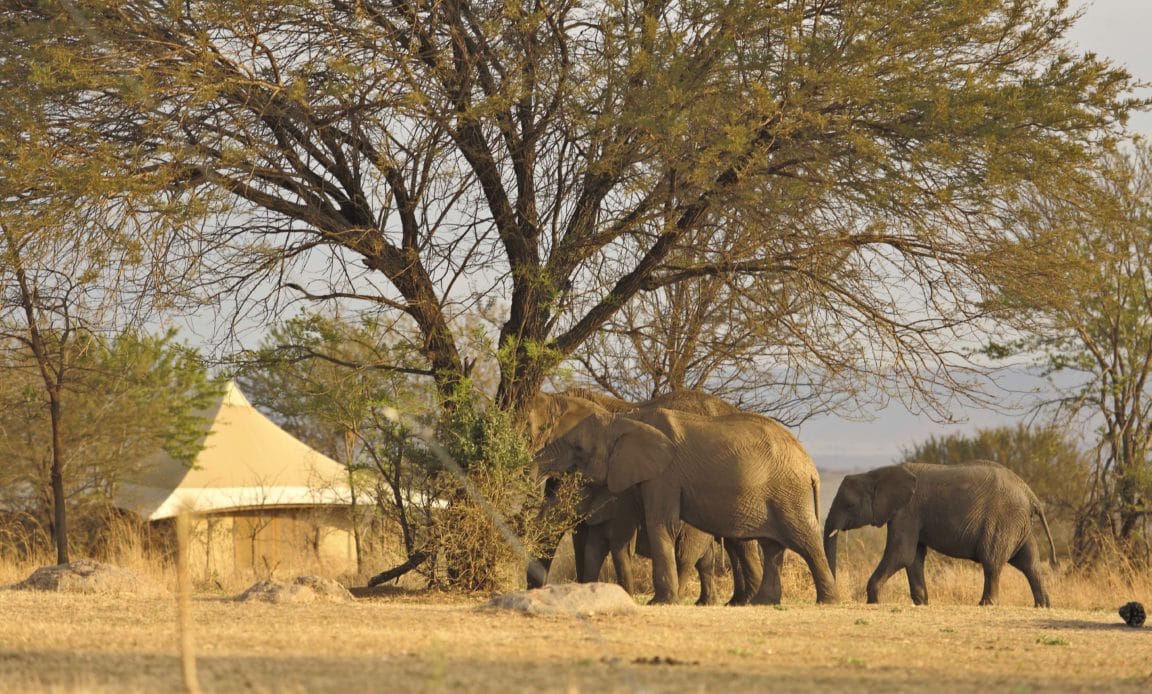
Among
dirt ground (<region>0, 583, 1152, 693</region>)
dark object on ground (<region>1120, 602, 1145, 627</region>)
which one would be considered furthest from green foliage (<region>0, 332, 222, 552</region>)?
dark object on ground (<region>1120, 602, 1145, 627</region>)

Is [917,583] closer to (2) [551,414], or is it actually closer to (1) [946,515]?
(1) [946,515]

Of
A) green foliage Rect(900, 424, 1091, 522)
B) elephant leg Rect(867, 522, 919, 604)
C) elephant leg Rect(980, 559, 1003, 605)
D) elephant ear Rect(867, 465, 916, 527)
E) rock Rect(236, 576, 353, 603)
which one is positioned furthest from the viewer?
green foliage Rect(900, 424, 1091, 522)

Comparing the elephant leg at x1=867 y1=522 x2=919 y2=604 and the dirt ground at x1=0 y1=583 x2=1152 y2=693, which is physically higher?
the elephant leg at x1=867 y1=522 x2=919 y2=604

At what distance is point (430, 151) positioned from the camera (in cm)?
1491

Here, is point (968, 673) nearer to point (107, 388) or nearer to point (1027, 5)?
point (1027, 5)

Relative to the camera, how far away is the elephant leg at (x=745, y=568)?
53.3 feet

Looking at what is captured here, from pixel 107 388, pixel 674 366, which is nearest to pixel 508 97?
pixel 674 366

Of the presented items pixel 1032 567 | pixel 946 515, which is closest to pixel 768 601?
pixel 946 515

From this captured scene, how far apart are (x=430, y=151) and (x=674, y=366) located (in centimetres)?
709

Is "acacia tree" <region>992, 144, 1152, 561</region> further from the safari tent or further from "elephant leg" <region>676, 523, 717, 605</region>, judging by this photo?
the safari tent

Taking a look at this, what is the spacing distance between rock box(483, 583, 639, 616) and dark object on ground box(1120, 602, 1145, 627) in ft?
14.6

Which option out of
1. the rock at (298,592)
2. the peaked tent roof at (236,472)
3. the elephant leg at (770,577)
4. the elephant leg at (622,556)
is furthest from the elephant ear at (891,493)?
the peaked tent roof at (236,472)

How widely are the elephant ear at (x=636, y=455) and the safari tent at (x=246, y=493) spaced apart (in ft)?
55.1

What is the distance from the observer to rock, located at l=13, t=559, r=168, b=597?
14062 millimetres
